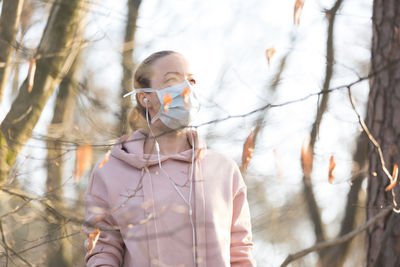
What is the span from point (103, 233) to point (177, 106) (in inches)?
28.8

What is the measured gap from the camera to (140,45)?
610 centimetres

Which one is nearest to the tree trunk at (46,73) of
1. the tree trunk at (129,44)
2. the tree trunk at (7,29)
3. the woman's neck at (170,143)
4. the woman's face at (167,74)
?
the tree trunk at (7,29)

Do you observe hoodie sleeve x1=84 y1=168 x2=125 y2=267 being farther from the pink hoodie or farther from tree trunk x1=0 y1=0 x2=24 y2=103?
tree trunk x1=0 y1=0 x2=24 y2=103

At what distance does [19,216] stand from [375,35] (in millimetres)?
2566

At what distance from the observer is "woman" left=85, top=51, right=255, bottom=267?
2719mm

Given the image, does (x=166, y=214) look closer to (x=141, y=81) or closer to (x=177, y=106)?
(x=177, y=106)

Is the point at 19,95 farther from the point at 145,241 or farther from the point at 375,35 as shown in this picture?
the point at 375,35

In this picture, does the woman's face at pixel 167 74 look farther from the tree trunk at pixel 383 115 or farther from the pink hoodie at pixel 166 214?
the tree trunk at pixel 383 115

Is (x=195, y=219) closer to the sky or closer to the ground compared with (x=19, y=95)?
closer to the ground

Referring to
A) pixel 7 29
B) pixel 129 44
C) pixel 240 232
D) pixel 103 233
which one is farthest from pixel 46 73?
pixel 129 44

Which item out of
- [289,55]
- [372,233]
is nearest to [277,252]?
[289,55]

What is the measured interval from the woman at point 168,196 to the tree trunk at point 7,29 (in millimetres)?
1376

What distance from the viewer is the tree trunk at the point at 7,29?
398cm

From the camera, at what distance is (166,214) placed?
2.76m
